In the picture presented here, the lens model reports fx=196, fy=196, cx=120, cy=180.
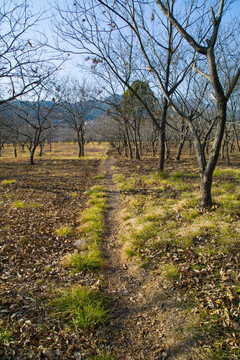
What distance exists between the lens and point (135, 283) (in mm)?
3512

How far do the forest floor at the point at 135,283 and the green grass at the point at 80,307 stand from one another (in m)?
0.07

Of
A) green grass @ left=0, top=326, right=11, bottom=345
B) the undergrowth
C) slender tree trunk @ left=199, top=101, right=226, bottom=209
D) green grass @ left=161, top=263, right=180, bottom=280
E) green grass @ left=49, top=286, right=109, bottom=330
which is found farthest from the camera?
Result: slender tree trunk @ left=199, top=101, right=226, bottom=209

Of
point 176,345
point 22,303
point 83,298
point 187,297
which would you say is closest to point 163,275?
point 187,297

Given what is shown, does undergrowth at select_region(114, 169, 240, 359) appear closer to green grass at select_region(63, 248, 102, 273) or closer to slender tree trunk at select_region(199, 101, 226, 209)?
slender tree trunk at select_region(199, 101, 226, 209)

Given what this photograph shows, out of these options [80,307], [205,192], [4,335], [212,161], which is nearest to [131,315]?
[80,307]

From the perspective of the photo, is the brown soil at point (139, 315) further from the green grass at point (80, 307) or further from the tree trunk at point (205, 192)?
the tree trunk at point (205, 192)

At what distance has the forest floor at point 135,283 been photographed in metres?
2.38

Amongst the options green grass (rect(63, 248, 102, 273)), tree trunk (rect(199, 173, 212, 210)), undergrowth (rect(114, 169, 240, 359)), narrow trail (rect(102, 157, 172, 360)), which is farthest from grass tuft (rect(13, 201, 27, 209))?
tree trunk (rect(199, 173, 212, 210))

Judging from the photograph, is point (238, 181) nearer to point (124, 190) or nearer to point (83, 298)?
point (124, 190)

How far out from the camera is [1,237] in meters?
5.19

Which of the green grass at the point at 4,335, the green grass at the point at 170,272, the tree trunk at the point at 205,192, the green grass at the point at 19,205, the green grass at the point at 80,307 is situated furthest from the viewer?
the green grass at the point at 19,205

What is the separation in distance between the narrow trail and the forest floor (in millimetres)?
13

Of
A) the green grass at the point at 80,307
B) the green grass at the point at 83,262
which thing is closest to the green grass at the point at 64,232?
the green grass at the point at 83,262

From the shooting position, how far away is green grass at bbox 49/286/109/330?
268cm
